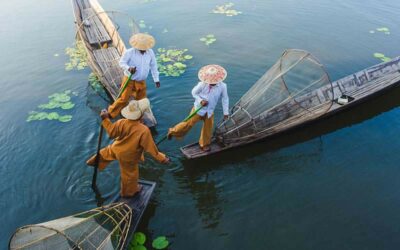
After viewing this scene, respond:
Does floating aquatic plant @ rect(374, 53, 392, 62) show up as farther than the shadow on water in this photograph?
Yes

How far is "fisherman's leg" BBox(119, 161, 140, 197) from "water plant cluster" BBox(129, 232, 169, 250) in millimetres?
679

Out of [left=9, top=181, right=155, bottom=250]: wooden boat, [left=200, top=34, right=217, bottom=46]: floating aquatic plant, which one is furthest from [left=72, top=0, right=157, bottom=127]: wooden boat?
[left=9, top=181, right=155, bottom=250]: wooden boat

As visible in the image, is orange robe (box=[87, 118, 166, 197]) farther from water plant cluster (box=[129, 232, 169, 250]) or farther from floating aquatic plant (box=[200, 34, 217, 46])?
floating aquatic plant (box=[200, 34, 217, 46])

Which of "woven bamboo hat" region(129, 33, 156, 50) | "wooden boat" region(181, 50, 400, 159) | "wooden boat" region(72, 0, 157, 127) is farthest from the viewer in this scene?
"wooden boat" region(72, 0, 157, 127)

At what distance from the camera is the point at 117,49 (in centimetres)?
945

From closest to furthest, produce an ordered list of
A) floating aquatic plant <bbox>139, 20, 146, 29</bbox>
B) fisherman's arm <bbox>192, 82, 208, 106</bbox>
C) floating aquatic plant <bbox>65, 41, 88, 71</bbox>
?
fisherman's arm <bbox>192, 82, 208, 106</bbox> < floating aquatic plant <bbox>65, 41, 88, 71</bbox> < floating aquatic plant <bbox>139, 20, 146, 29</bbox>

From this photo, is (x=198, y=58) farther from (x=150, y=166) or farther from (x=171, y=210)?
(x=171, y=210)

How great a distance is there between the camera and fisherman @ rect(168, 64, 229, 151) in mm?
5578

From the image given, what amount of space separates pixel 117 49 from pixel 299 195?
644 cm

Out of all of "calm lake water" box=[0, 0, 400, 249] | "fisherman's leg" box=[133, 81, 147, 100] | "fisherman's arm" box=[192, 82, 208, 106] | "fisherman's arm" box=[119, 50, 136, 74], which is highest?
"fisherman's arm" box=[119, 50, 136, 74]

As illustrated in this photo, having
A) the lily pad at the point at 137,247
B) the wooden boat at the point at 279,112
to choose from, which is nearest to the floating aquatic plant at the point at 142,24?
the wooden boat at the point at 279,112

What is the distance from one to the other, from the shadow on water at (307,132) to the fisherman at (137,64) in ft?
5.94

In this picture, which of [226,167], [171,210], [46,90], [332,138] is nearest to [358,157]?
[332,138]

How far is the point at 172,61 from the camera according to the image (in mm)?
9883
